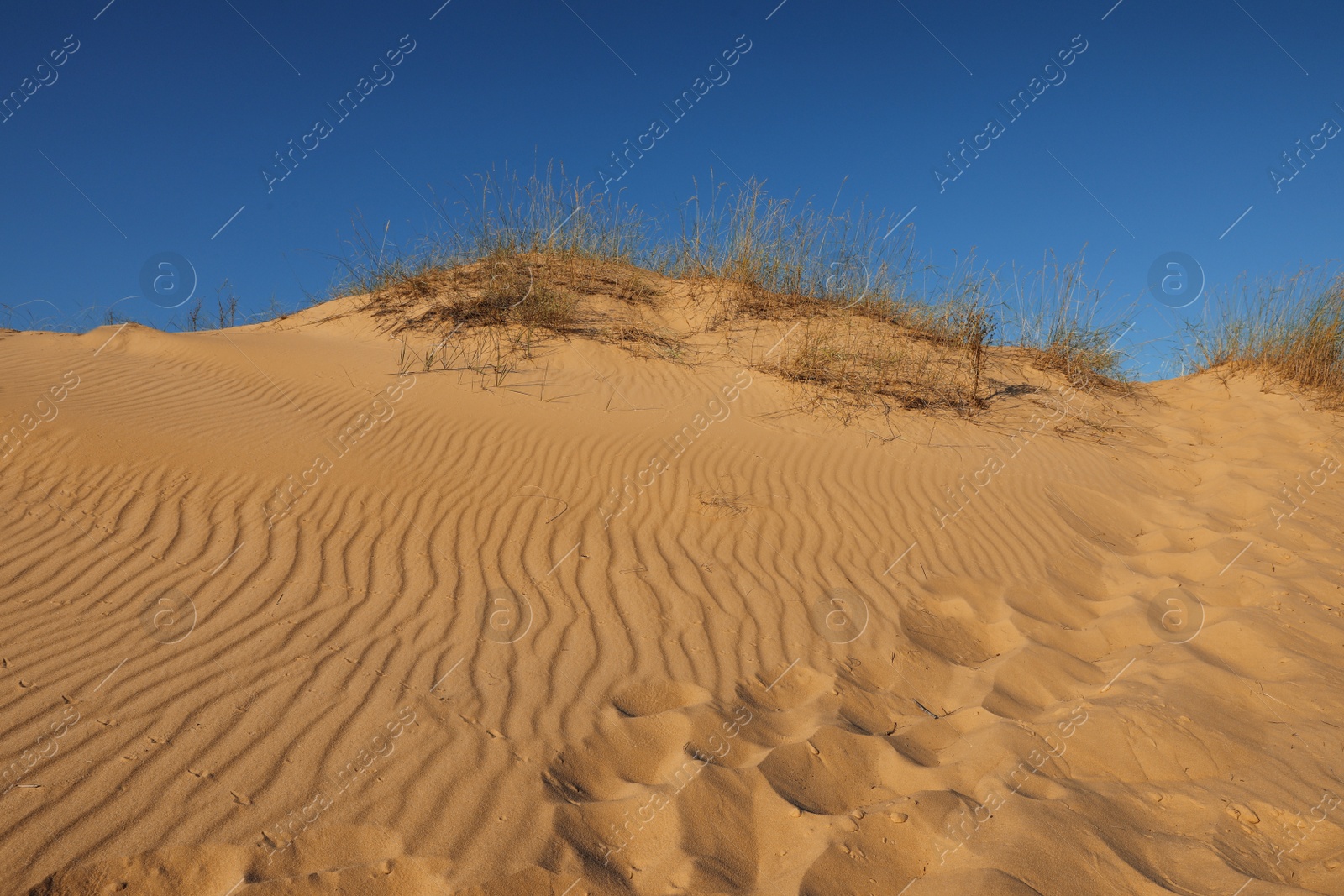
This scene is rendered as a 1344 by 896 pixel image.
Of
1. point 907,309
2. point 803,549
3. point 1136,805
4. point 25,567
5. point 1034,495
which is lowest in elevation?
point 25,567

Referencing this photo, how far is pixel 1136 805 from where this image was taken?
2.88 metres

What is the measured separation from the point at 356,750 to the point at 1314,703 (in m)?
4.45

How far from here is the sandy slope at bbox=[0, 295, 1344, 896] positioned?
8.59 ft

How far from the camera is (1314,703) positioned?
3.54 metres

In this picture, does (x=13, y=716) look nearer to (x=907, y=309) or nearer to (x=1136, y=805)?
(x=1136, y=805)

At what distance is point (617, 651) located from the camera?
4.04 m

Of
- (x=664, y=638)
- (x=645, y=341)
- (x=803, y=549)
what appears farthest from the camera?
(x=645, y=341)

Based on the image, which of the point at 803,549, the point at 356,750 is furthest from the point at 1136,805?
the point at 356,750

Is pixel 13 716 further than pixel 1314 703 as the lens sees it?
No

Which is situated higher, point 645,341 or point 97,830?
point 645,341

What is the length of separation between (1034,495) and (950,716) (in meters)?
3.72

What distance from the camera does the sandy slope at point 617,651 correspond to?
2.62 metres

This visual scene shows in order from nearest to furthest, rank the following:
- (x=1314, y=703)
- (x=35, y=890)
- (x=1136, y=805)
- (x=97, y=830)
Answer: (x=35, y=890) < (x=97, y=830) < (x=1136, y=805) < (x=1314, y=703)

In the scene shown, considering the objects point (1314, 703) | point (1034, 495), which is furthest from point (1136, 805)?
point (1034, 495)
